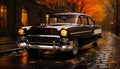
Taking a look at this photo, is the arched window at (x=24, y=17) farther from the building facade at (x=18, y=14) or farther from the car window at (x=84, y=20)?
the car window at (x=84, y=20)

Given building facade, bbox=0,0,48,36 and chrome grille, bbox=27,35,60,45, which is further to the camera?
building facade, bbox=0,0,48,36

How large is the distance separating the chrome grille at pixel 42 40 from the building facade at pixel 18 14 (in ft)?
33.7

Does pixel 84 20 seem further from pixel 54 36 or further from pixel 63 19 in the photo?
pixel 54 36

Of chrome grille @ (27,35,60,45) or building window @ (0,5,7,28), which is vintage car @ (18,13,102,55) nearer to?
chrome grille @ (27,35,60,45)

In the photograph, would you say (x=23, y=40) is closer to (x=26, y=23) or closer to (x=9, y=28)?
(x=9, y=28)

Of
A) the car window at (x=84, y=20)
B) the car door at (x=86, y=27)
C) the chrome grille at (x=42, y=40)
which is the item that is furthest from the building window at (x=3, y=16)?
the chrome grille at (x=42, y=40)

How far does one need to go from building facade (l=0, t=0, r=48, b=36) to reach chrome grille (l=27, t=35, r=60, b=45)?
10.3 metres

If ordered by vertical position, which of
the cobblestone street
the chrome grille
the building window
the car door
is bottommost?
the cobblestone street

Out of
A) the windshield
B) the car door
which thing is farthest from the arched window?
the windshield

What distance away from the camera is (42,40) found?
9.69 metres

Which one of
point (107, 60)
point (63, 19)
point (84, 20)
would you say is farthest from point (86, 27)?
point (107, 60)

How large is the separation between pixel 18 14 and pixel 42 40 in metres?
17.4

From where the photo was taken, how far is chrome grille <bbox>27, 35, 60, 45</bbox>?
9461mm

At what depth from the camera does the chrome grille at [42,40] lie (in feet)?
31.0
